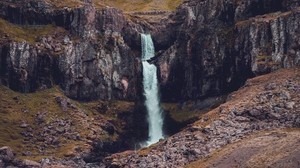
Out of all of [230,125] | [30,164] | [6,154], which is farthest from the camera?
[6,154]

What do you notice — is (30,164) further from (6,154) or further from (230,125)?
(230,125)

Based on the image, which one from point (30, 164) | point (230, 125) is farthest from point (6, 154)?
point (230, 125)

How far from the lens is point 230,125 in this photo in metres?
165

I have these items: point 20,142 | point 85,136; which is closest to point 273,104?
point 85,136

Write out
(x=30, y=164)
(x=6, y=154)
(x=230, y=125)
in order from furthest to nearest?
(x=6, y=154)
(x=30, y=164)
(x=230, y=125)

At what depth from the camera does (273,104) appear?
165 metres

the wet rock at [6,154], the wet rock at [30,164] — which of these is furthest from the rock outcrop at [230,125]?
the wet rock at [6,154]

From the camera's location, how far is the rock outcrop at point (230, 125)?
15838 cm

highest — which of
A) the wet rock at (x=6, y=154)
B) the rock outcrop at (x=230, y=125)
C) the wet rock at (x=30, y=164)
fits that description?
the rock outcrop at (x=230, y=125)

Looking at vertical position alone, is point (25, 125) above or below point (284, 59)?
below

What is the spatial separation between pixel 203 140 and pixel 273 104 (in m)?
21.9

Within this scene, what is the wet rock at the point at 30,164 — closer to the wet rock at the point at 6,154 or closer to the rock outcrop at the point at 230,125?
the wet rock at the point at 6,154

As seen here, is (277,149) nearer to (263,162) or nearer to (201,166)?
(263,162)

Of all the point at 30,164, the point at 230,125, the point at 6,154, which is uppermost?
the point at 230,125
